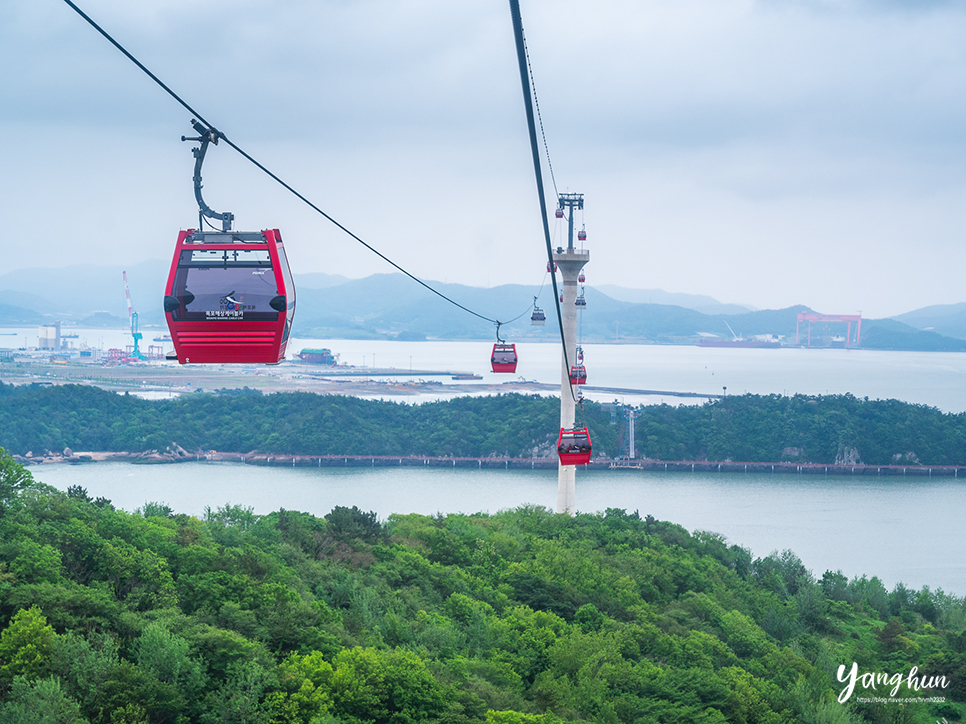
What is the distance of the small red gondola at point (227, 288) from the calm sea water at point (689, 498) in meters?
27.0

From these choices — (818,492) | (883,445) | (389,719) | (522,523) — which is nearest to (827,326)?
(883,445)

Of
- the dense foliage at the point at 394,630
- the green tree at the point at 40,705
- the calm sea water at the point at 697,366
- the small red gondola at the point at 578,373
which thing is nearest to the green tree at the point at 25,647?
the dense foliage at the point at 394,630

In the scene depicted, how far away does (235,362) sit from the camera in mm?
5969

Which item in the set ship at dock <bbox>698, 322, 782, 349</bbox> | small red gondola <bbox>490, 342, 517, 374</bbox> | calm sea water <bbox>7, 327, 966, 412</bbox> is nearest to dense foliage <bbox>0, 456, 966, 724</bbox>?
small red gondola <bbox>490, 342, 517, 374</bbox>

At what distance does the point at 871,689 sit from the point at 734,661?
2239 millimetres

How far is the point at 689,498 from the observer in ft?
145

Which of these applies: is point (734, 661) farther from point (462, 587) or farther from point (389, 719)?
point (389, 719)

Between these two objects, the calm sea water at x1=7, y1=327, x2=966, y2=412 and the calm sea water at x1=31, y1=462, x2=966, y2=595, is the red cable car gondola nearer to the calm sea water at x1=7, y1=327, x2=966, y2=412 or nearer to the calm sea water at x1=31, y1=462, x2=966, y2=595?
the calm sea water at x1=31, y1=462, x2=966, y2=595

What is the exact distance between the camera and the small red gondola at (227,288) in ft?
18.7

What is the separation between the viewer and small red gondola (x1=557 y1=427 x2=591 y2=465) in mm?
15031

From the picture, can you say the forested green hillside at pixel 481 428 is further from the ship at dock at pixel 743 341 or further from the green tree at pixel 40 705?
the ship at dock at pixel 743 341

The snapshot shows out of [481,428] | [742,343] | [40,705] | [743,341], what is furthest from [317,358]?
[40,705]

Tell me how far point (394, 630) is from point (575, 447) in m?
4.22

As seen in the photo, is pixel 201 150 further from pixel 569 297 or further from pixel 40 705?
pixel 569 297
